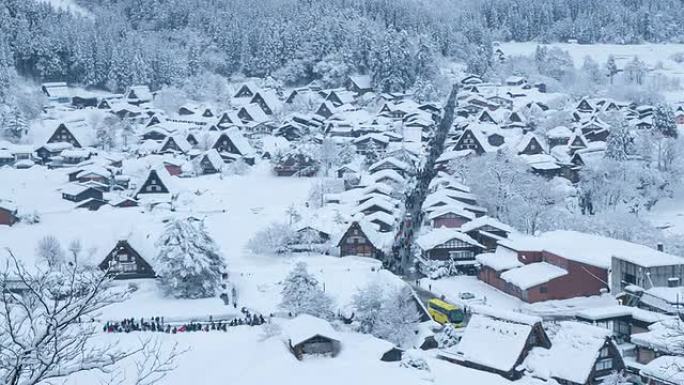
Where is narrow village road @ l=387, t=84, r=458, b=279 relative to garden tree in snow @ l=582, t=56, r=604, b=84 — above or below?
above

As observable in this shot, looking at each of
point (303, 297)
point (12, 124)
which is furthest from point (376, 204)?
point (12, 124)

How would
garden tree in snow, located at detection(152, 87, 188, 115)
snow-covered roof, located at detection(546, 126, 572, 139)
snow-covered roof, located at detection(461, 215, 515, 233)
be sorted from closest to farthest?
snow-covered roof, located at detection(461, 215, 515, 233) < snow-covered roof, located at detection(546, 126, 572, 139) < garden tree in snow, located at detection(152, 87, 188, 115)

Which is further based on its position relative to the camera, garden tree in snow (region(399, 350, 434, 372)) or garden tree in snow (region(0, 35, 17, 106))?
garden tree in snow (region(0, 35, 17, 106))

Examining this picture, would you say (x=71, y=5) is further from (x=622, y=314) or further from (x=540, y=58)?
(x=622, y=314)

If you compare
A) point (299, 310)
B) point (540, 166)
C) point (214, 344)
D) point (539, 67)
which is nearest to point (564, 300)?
point (299, 310)

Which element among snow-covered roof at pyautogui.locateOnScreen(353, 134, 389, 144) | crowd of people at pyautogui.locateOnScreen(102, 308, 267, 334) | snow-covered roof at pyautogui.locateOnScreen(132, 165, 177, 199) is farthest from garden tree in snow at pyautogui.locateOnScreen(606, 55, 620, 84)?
crowd of people at pyautogui.locateOnScreen(102, 308, 267, 334)

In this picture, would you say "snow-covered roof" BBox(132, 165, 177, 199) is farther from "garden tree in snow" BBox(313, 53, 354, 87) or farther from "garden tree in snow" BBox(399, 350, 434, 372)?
"garden tree in snow" BBox(313, 53, 354, 87)
